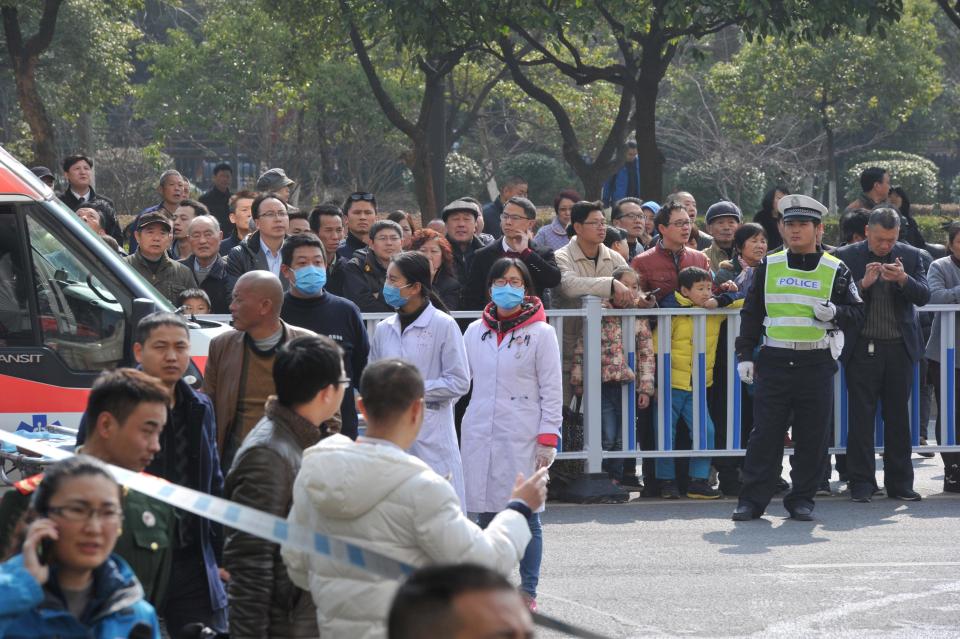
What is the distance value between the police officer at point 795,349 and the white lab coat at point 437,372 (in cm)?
267

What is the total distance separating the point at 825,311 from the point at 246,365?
4.49 m

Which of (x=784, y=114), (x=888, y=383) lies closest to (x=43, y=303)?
(x=888, y=383)

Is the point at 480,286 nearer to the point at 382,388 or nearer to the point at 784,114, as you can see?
the point at 382,388

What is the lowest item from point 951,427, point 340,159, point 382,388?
point 951,427

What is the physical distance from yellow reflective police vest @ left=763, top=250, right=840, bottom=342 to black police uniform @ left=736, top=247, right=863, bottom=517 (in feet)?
0.22

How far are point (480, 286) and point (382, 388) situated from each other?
6.56m

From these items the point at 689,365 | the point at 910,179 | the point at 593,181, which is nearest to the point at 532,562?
the point at 689,365

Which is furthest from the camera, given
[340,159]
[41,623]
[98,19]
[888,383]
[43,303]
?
[340,159]

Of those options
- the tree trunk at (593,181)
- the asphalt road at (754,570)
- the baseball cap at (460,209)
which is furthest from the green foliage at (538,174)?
the asphalt road at (754,570)

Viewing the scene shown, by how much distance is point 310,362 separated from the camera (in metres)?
4.87

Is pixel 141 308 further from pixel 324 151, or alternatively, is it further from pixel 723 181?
pixel 723 181

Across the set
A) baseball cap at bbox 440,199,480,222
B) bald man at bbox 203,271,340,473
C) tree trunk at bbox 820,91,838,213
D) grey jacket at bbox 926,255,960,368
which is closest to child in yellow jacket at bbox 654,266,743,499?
grey jacket at bbox 926,255,960,368

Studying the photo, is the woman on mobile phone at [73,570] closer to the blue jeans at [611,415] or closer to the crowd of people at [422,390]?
the crowd of people at [422,390]

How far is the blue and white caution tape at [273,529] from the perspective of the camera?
3922 mm
